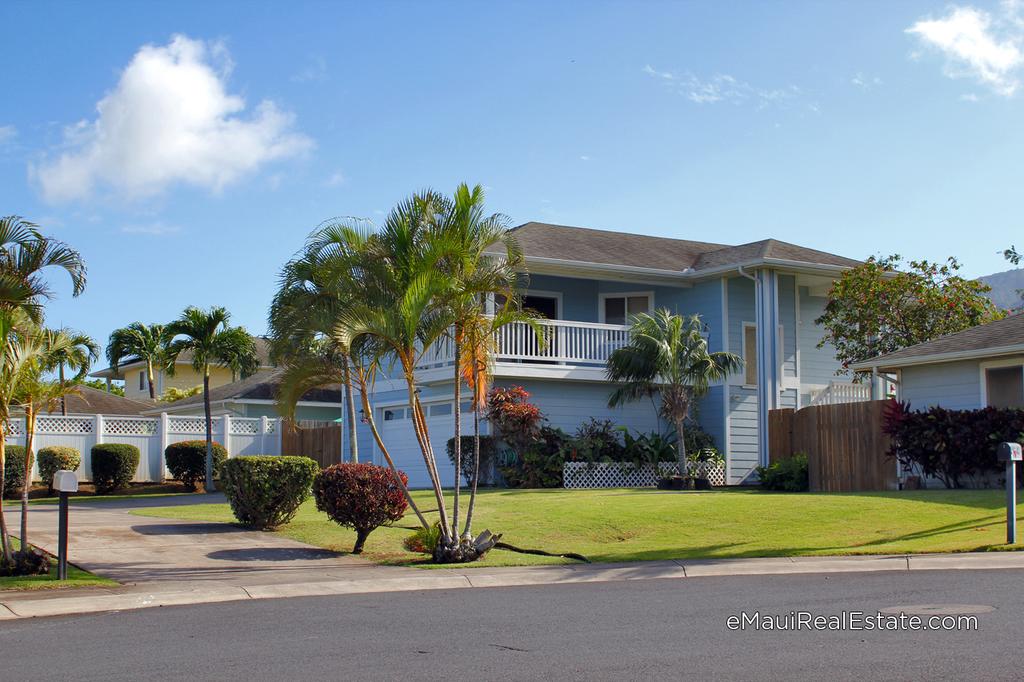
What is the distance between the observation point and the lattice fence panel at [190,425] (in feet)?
112

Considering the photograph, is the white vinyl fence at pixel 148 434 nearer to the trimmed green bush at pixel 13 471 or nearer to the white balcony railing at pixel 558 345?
the trimmed green bush at pixel 13 471

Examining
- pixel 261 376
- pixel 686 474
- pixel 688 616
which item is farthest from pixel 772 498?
pixel 261 376

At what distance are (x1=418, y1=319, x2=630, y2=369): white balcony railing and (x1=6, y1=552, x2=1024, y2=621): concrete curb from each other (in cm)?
1282

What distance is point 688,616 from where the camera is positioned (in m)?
9.06

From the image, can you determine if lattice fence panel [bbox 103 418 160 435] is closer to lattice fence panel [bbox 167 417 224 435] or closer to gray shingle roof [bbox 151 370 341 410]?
lattice fence panel [bbox 167 417 224 435]

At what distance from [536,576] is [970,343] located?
1336cm

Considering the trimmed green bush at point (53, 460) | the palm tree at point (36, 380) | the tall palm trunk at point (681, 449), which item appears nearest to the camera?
the palm tree at point (36, 380)

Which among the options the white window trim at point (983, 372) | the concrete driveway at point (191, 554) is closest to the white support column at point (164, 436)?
the concrete driveway at point (191, 554)

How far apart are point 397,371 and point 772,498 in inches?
519

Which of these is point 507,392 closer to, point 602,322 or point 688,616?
point 602,322

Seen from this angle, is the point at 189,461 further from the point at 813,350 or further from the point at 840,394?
the point at 840,394

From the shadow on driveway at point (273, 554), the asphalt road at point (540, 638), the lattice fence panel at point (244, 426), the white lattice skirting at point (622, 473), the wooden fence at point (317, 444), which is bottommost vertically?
the shadow on driveway at point (273, 554)

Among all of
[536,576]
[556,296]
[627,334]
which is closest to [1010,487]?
[536,576]

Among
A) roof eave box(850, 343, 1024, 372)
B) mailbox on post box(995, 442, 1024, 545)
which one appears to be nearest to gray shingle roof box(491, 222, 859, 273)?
roof eave box(850, 343, 1024, 372)
